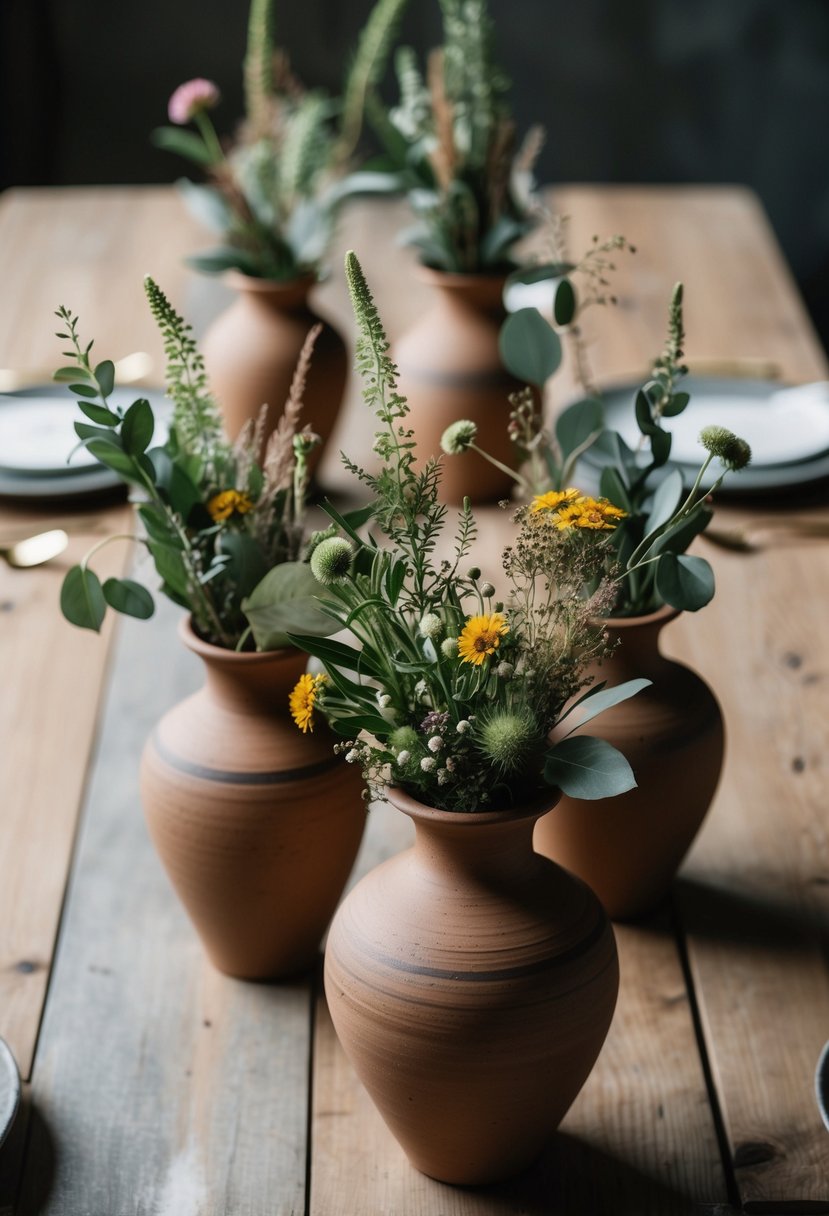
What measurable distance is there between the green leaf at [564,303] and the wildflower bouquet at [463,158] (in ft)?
1.52

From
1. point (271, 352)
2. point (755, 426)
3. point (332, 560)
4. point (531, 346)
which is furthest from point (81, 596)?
point (755, 426)

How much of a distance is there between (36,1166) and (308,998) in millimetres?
199

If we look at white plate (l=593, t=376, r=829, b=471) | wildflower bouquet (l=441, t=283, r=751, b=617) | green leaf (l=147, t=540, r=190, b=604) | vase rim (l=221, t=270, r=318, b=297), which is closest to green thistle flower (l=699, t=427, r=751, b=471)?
wildflower bouquet (l=441, t=283, r=751, b=617)

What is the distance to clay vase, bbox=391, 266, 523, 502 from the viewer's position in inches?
55.9

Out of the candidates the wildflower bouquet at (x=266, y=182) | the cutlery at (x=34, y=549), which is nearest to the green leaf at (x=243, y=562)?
the cutlery at (x=34, y=549)

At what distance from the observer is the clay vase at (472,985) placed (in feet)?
2.23

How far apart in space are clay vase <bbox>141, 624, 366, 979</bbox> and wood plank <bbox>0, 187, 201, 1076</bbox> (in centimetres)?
13

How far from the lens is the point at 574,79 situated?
3740 millimetres

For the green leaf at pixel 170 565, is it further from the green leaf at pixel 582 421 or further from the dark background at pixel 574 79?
the dark background at pixel 574 79

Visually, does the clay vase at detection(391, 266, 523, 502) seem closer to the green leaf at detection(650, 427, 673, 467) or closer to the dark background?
the green leaf at detection(650, 427, 673, 467)

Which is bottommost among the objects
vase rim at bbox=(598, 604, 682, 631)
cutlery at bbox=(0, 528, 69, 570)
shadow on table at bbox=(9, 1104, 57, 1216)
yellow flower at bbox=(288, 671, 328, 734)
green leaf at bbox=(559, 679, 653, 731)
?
cutlery at bbox=(0, 528, 69, 570)

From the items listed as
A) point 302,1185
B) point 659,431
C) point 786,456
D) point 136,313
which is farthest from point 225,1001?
point 136,313

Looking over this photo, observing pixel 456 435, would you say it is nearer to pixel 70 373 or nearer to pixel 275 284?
pixel 70 373

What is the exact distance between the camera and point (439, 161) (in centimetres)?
141
